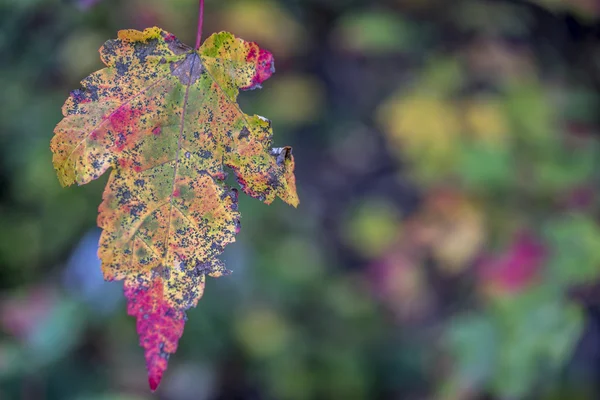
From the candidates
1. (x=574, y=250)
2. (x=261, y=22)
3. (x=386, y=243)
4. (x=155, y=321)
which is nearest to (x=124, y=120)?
(x=155, y=321)

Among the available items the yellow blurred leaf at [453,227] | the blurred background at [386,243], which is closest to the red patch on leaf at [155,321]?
the blurred background at [386,243]

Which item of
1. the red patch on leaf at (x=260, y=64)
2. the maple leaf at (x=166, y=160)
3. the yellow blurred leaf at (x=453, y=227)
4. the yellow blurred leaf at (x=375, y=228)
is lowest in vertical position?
the yellow blurred leaf at (x=375, y=228)

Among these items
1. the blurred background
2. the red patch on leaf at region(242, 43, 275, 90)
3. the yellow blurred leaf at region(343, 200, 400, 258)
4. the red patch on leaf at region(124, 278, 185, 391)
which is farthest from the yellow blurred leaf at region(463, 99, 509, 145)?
the red patch on leaf at region(124, 278, 185, 391)

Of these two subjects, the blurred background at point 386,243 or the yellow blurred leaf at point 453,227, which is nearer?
the blurred background at point 386,243

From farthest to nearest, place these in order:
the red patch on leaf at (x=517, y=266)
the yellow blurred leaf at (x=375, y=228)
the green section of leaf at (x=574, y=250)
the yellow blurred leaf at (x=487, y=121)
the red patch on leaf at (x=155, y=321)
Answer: the yellow blurred leaf at (x=375, y=228), the yellow blurred leaf at (x=487, y=121), the red patch on leaf at (x=517, y=266), the green section of leaf at (x=574, y=250), the red patch on leaf at (x=155, y=321)

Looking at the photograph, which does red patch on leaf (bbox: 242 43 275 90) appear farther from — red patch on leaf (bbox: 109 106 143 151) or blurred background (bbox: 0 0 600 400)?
blurred background (bbox: 0 0 600 400)

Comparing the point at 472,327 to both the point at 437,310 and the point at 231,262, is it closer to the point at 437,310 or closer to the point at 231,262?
the point at 231,262

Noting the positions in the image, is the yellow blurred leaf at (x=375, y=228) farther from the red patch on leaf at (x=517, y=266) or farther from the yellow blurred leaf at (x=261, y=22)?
the yellow blurred leaf at (x=261, y=22)

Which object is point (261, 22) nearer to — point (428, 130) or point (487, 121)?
point (428, 130)
